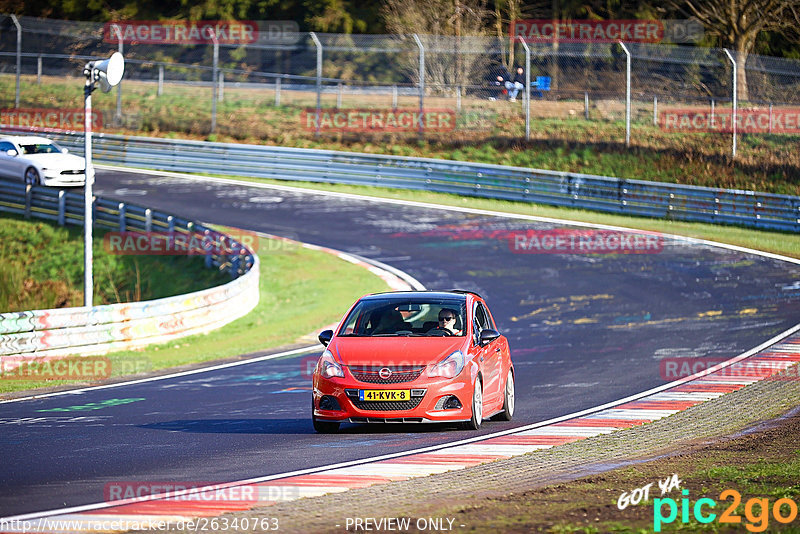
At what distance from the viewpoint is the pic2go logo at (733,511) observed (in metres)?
6.73

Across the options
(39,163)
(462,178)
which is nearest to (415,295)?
(462,178)

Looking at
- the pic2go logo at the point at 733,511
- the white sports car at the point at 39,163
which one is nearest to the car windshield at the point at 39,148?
the white sports car at the point at 39,163

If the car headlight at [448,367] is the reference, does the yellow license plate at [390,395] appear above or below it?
below

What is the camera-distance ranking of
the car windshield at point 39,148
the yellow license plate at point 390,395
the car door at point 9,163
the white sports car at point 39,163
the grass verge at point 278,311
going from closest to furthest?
the yellow license plate at point 390,395, the grass verge at point 278,311, the white sports car at point 39,163, the car door at point 9,163, the car windshield at point 39,148

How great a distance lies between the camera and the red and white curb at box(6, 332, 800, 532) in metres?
7.36

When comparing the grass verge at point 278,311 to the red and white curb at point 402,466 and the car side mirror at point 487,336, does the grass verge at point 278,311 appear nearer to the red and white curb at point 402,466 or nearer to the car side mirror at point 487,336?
the car side mirror at point 487,336

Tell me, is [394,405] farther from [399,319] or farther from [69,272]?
[69,272]

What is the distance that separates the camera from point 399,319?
12094mm

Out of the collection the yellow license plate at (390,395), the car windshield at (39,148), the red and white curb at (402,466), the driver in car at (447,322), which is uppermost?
the car windshield at (39,148)

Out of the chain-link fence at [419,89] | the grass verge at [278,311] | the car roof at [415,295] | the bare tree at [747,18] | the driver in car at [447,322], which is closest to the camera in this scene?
the driver in car at [447,322]

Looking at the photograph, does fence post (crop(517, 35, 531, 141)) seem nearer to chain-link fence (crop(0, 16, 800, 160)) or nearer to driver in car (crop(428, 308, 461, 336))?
chain-link fence (crop(0, 16, 800, 160))

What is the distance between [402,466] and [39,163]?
28.9 meters

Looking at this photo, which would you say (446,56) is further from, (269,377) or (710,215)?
(269,377)

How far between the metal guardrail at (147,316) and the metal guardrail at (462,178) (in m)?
9.90
